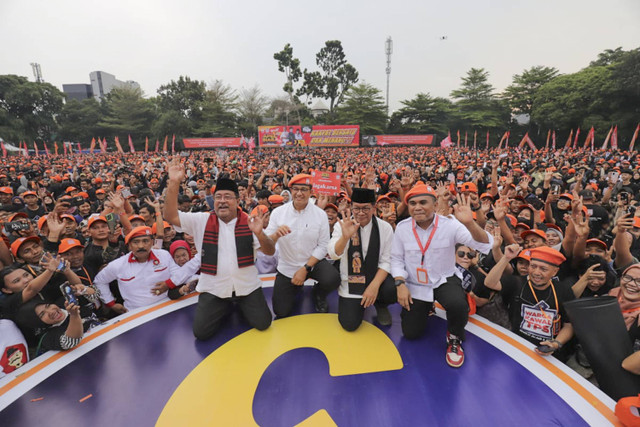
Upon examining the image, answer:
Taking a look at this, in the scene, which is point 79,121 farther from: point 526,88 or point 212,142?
point 526,88

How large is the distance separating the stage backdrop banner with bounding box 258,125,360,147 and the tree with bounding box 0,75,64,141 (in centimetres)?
3472

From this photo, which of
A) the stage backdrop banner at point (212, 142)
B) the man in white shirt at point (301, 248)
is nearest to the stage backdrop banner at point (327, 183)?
the man in white shirt at point (301, 248)

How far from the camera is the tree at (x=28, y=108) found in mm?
39812

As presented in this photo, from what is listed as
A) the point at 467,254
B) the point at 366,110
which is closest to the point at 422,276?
the point at 467,254

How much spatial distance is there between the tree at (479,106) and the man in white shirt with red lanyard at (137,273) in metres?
48.2

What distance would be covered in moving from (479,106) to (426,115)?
24.5 feet

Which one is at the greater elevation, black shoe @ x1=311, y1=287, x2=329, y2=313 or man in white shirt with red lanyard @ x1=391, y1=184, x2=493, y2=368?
man in white shirt with red lanyard @ x1=391, y1=184, x2=493, y2=368

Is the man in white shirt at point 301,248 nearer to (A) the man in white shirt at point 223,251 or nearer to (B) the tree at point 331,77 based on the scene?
(A) the man in white shirt at point 223,251

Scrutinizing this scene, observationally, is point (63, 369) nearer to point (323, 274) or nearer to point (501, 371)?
point (323, 274)

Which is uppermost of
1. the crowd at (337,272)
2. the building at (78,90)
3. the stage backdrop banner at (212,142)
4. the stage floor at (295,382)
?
the building at (78,90)

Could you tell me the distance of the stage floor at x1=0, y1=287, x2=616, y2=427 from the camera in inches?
98.5

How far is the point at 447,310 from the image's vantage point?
3143mm

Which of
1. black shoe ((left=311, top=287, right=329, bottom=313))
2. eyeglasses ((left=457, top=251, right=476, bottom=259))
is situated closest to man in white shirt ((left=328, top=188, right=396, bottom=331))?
black shoe ((left=311, top=287, right=329, bottom=313))

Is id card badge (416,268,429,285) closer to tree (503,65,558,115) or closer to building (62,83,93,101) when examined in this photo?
tree (503,65,558,115)
